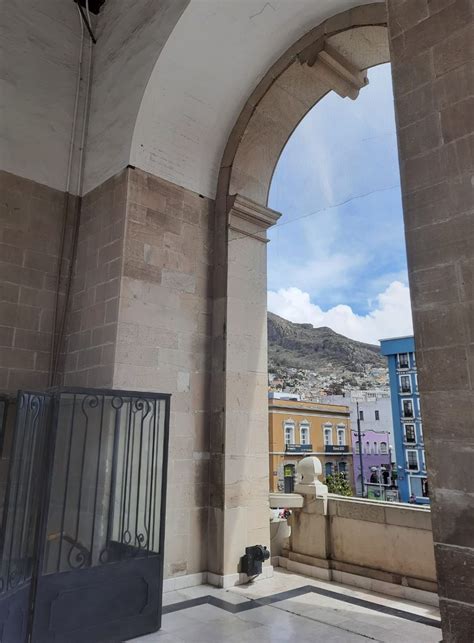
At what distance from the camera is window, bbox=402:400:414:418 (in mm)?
28531

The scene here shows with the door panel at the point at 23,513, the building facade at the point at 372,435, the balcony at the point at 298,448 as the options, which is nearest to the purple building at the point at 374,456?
the building facade at the point at 372,435

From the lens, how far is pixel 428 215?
2.16 meters

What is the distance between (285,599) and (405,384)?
2710cm

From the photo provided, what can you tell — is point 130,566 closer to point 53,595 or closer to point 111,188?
point 53,595

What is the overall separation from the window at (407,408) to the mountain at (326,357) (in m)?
17.1

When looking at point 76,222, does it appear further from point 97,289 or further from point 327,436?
point 327,436

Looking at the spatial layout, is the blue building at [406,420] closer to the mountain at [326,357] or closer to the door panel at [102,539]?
the mountain at [326,357]

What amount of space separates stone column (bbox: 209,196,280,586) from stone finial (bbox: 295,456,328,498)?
420 mm

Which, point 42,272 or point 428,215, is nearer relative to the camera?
point 428,215

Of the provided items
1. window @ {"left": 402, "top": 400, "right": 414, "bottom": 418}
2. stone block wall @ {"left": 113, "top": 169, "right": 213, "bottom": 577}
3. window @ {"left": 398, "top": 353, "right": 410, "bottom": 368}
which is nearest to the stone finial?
stone block wall @ {"left": 113, "top": 169, "right": 213, "bottom": 577}

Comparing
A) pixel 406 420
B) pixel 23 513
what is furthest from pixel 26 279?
pixel 406 420

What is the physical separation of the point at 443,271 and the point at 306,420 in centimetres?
2571

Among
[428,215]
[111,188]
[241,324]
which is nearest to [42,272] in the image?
[111,188]

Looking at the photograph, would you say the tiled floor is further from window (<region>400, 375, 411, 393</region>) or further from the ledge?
window (<region>400, 375, 411, 393</region>)
